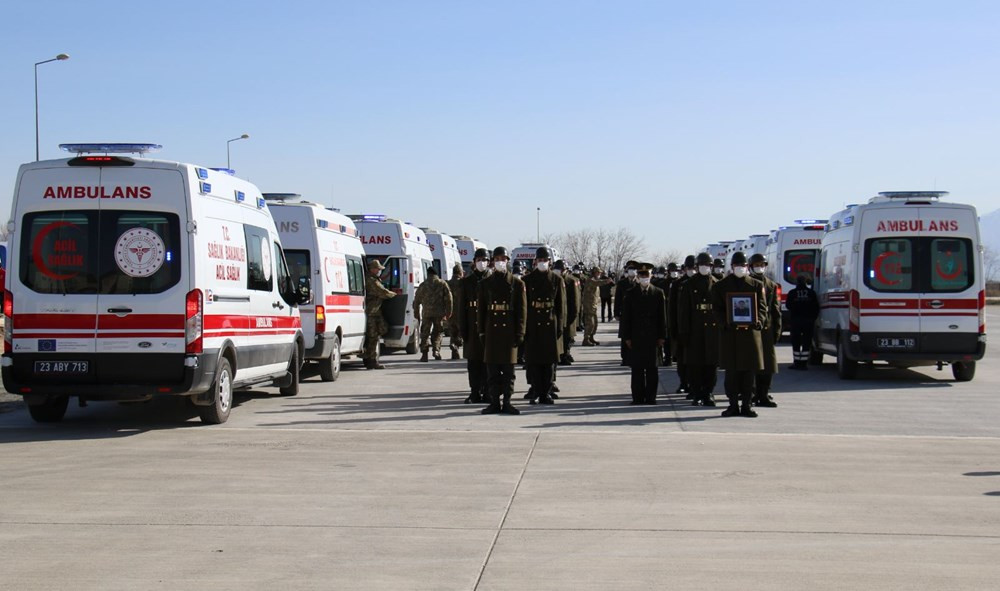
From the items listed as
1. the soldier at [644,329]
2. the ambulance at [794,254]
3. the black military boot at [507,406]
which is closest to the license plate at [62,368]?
the black military boot at [507,406]

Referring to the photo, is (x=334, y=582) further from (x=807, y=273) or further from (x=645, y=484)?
(x=807, y=273)

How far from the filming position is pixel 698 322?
50.4 feet

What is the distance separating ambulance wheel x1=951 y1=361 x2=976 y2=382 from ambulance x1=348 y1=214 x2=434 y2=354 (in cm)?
1038

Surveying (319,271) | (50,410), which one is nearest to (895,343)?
(319,271)

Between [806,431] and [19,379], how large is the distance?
8272 millimetres

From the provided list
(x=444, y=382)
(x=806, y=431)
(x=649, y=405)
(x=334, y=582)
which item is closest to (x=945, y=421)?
(x=806, y=431)

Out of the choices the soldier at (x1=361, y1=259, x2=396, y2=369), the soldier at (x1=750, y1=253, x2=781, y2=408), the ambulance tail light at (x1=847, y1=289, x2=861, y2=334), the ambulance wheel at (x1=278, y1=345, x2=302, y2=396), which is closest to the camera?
the soldier at (x1=750, y1=253, x2=781, y2=408)

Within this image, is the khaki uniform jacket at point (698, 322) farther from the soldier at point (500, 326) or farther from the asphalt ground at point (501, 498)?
the soldier at point (500, 326)

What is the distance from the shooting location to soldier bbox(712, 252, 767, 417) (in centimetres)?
1373

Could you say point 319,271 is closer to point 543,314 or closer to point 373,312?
point 373,312

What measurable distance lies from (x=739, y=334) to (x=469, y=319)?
3.60m

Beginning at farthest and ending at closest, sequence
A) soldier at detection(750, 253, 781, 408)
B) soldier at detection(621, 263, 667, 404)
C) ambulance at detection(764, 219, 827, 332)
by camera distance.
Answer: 1. ambulance at detection(764, 219, 827, 332)
2. soldier at detection(621, 263, 667, 404)
3. soldier at detection(750, 253, 781, 408)

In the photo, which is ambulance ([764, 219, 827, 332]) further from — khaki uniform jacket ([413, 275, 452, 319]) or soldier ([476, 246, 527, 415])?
soldier ([476, 246, 527, 415])

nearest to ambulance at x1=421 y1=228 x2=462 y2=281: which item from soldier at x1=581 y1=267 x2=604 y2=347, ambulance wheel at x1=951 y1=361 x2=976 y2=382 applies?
soldier at x1=581 y1=267 x2=604 y2=347
